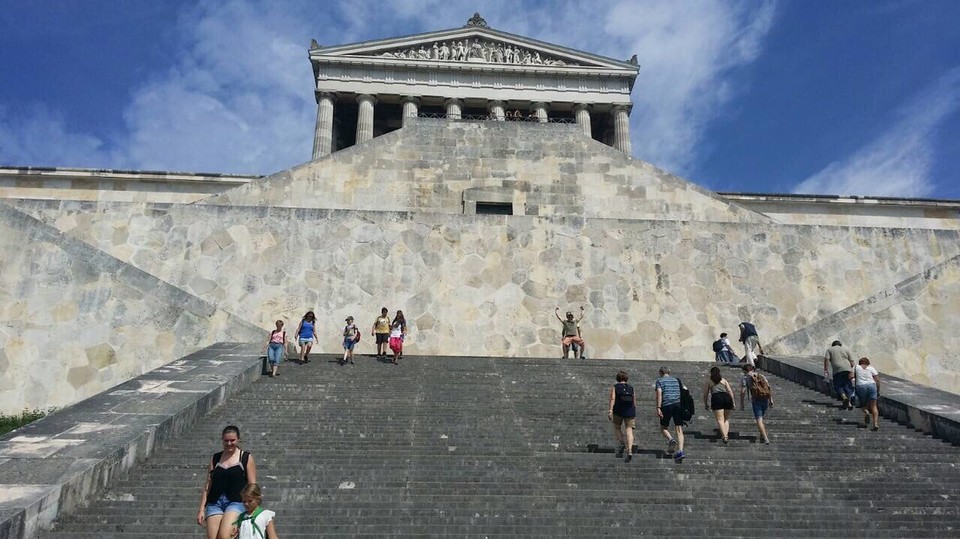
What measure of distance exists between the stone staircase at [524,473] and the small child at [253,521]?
4.78 ft

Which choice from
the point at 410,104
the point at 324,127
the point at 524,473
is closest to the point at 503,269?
the point at 524,473

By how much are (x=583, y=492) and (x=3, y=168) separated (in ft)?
85.9

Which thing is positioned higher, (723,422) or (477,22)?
(477,22)

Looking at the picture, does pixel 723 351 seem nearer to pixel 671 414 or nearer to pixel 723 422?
pixel 723 422

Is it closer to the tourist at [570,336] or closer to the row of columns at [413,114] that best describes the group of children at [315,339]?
the tourist at [570,336]

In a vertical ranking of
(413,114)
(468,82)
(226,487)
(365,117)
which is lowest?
(226,487)

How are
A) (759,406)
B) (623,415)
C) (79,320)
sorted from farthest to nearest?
(79,320)
(759,406)
(623,415)

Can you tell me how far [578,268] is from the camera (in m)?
16.5

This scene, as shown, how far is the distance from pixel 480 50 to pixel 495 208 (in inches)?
1238

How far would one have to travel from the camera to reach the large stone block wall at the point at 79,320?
488 inches

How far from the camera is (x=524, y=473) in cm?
763

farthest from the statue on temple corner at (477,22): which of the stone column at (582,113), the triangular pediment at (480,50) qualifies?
the stone column at (582,113)

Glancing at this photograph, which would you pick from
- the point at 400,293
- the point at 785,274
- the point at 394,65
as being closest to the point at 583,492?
the point at 400,293

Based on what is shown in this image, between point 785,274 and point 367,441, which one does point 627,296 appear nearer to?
point 785,274
